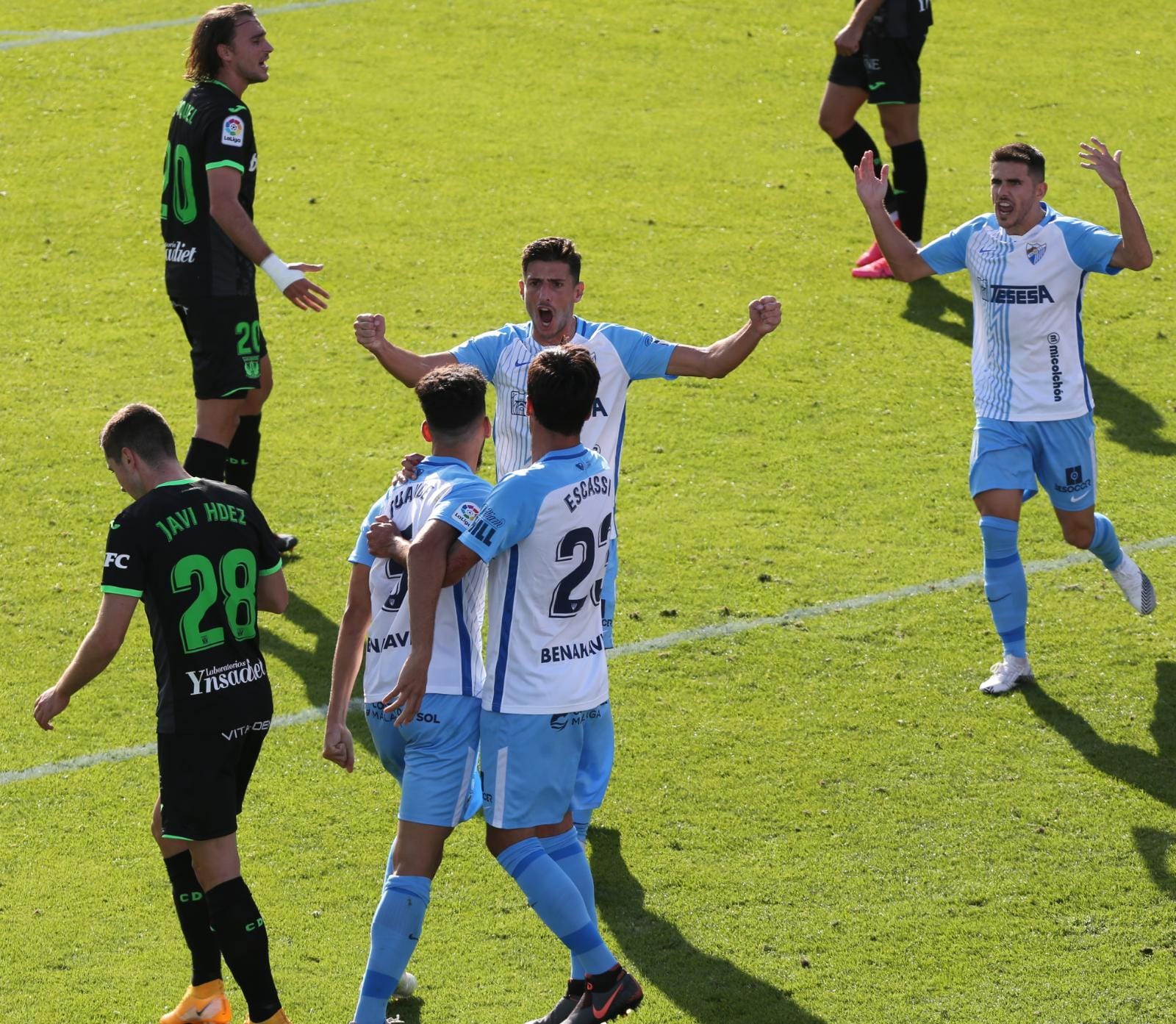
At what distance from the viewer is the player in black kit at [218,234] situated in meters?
7.60

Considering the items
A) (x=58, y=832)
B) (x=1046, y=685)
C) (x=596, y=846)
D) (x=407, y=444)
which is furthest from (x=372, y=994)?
(x=407, y=444)

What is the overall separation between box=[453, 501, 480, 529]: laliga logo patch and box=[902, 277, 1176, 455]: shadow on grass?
487cm

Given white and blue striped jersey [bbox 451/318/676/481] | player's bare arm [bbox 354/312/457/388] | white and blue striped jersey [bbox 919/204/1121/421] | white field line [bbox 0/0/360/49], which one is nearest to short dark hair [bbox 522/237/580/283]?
white and blue striped jersey [bbox 451/318/676/481]

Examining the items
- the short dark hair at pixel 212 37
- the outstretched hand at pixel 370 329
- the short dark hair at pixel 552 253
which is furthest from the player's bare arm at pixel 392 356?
the short dark hair at pixel 212 37

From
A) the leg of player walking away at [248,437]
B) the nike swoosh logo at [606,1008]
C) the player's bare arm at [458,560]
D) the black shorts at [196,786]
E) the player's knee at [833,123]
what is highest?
the player's knee at [833,123]

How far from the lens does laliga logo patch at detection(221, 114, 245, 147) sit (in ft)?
24.9

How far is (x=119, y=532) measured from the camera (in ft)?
15.9

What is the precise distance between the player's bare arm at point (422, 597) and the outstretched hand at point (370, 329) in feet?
3.84

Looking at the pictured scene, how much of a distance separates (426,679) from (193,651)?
2.42 ft

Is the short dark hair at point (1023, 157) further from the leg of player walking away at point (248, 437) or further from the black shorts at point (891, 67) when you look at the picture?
the black shorts at point (891, 67)

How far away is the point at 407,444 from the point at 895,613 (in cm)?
308

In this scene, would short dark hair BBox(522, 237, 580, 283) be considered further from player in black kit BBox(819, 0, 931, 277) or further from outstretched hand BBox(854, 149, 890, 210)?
player in black kit BBox(819, 0, 931, 277)

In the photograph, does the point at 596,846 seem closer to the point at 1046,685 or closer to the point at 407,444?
the point at 1046,685

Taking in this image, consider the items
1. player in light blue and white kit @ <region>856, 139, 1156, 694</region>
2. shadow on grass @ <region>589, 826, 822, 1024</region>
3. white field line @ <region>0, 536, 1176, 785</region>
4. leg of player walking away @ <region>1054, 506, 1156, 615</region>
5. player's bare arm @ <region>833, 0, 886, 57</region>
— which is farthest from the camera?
player's bare arm @ <region>833, 0, 886, 57</region>
